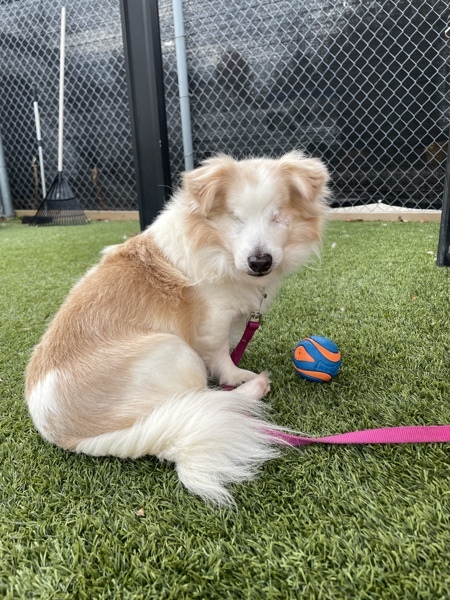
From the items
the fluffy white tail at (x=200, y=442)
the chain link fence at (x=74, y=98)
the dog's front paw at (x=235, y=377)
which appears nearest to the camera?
the fluffy white tail at (x=200, y=442)

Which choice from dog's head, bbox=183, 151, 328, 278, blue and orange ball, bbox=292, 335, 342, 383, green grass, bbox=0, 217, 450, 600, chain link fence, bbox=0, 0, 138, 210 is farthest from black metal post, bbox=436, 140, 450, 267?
chain link fence, bbox=0, 0, 138, 210

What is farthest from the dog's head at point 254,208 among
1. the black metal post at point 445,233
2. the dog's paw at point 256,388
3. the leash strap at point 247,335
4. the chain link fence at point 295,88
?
the chain link fence at point 295,88

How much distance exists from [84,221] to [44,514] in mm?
5005

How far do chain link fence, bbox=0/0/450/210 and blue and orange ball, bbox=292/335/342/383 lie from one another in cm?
335

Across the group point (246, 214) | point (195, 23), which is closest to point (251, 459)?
point (246, 214)

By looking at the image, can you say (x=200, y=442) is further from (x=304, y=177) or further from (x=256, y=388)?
(x=304, y=177)

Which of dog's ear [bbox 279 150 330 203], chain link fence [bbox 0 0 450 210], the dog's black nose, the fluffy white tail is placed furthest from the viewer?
chain link fence [bbox 0 0 450 210]

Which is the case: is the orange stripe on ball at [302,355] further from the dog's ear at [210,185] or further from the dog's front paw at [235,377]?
the dog's ear at [210,185]

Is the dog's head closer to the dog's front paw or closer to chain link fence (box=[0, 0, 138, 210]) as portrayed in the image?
the dog's front paw

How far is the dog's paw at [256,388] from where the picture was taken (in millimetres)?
1434

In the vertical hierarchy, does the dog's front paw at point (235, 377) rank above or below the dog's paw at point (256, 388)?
below

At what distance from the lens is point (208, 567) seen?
0.82 meters

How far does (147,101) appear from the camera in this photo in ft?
9.08

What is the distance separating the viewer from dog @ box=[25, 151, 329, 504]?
1.10 metres
